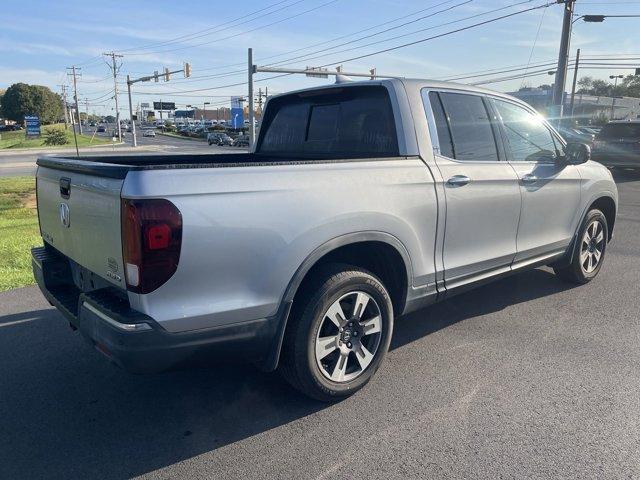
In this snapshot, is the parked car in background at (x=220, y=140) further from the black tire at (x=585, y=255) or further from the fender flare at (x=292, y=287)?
the fender flare at (x=292, y=287)

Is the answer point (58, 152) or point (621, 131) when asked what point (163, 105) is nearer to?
point (58, 152)

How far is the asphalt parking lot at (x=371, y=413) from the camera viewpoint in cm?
266

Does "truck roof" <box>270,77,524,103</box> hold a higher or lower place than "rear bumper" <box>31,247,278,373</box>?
higher

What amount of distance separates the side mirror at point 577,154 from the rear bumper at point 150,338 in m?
3.40

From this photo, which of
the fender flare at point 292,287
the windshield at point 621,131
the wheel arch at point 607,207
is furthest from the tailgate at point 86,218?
the windshield at point 621,131

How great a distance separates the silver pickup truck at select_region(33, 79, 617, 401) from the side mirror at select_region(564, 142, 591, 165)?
1 centimetres

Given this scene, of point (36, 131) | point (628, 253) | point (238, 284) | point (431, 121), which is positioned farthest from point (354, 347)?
point (36, 131)

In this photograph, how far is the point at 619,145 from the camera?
15016 millimetres

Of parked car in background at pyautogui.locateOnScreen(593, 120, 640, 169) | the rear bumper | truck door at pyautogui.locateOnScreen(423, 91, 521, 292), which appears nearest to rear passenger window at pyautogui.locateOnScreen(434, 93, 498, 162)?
truck door at pyautogui.locateOnScreen(423, 91, 521, 292)

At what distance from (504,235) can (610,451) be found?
1835 mm

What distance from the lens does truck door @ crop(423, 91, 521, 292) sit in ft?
12.1

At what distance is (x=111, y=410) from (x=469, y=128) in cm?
318

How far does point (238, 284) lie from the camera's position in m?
2.60

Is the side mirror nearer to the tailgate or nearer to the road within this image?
the road
